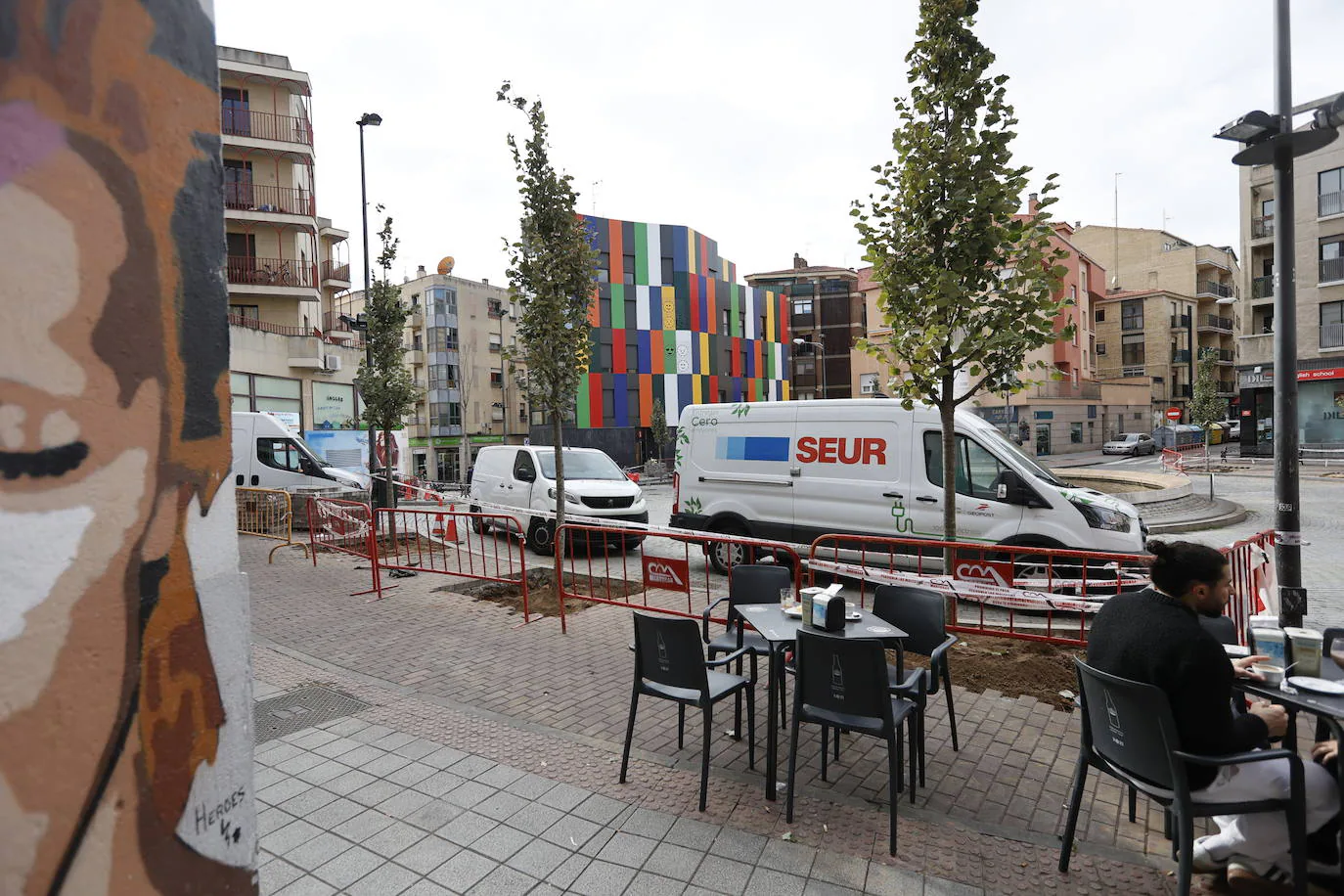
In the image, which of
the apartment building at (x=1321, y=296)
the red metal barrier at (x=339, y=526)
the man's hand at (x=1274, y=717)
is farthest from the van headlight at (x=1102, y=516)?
the apartment building at (x=1321, y=296)

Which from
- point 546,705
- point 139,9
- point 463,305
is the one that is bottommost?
point 546,705

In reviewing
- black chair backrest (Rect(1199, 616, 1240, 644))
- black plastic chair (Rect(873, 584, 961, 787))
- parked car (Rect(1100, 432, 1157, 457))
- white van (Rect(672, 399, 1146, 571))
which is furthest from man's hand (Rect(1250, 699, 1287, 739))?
parked car (Rect(1100, 432, 1157, 457))

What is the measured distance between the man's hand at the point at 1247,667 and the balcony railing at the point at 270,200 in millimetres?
32378

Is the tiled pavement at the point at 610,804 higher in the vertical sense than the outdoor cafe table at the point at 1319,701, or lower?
lower

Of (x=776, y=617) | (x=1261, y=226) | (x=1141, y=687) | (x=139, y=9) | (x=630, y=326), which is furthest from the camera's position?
(x=630, y=326)

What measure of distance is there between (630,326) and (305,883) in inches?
1643

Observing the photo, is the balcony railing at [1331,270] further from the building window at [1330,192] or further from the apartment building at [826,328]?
the apartment building at [826,328]

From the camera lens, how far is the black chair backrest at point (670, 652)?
3.98 m

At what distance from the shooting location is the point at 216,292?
1755mm

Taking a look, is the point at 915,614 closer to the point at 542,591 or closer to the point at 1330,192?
the point at 542,591

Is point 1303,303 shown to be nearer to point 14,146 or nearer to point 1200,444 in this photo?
point 1200,444

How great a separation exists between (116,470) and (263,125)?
108 feet

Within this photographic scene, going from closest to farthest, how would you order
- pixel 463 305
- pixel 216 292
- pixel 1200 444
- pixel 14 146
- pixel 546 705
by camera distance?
pixel 14 146, pixel 216 292, pixel 546 705, pixel 1200 444, pixel 463 305

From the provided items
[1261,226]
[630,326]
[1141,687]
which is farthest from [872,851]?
[1261,226]
